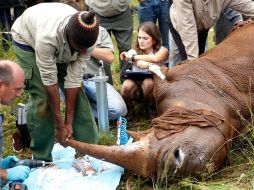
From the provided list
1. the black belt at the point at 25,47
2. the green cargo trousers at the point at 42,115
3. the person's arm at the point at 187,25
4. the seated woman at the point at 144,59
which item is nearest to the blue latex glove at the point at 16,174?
the green cargo trousers at the point at 42,115

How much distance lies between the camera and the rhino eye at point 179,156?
367 cm

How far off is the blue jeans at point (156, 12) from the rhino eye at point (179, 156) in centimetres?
323

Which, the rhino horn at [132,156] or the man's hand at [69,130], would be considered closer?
the rhino horn at [132,156]

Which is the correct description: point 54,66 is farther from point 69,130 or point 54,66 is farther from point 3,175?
point 3,175

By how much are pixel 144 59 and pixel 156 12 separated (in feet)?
4.99

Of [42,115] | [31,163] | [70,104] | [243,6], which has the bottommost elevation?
[31,163]

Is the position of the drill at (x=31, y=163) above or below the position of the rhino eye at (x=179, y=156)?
below

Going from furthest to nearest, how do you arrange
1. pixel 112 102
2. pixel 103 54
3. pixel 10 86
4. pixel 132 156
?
pixel 112 102, pixel 103 54, pixel 132 156, pixel 10 86

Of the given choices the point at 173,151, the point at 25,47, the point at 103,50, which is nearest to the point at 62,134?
the point at 25,47

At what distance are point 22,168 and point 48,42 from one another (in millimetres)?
968

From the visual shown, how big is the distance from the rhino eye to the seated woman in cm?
183

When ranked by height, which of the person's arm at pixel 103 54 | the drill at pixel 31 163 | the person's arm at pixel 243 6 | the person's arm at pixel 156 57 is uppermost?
the person's arm at pixel 243 6

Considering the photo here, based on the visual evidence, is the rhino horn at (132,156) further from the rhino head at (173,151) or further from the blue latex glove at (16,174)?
the blue latex glove at (16,174)

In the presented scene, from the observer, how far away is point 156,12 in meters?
6.77
